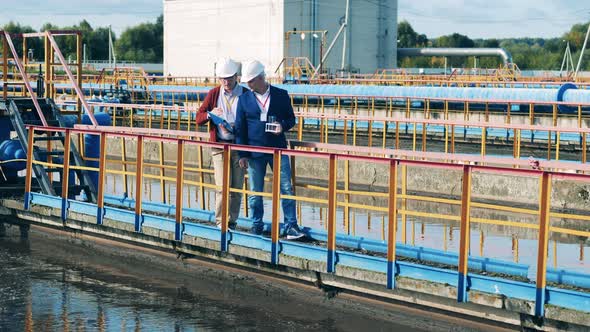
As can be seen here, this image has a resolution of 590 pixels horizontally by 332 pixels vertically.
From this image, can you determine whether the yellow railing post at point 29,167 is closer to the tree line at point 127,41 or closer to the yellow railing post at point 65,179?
the yellow railing post at point 65,179

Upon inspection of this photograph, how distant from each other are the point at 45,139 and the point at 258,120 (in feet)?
12.6

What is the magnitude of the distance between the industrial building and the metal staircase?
41448 mm

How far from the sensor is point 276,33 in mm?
57844

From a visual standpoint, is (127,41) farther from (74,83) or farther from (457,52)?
(74,83)

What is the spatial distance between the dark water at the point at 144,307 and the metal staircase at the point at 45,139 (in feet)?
4.97

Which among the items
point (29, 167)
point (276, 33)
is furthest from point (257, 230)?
point (276, 33)

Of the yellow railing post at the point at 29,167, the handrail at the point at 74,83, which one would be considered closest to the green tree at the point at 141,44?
the handrail at the point at 74,83

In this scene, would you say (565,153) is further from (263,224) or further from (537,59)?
(537,59)

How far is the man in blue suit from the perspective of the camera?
9297 millimetres

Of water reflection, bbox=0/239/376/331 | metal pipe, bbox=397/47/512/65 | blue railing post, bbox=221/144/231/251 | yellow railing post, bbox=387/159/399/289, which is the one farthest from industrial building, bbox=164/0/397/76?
yellow railing post, bbox=387/159/399/289

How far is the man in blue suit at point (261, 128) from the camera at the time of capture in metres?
9.30

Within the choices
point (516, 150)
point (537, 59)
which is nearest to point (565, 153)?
point (516, 150)

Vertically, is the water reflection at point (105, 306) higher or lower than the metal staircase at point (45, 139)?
lower

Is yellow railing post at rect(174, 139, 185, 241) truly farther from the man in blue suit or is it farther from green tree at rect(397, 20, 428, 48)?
green tree at rect(397, 20, 428, 48)
